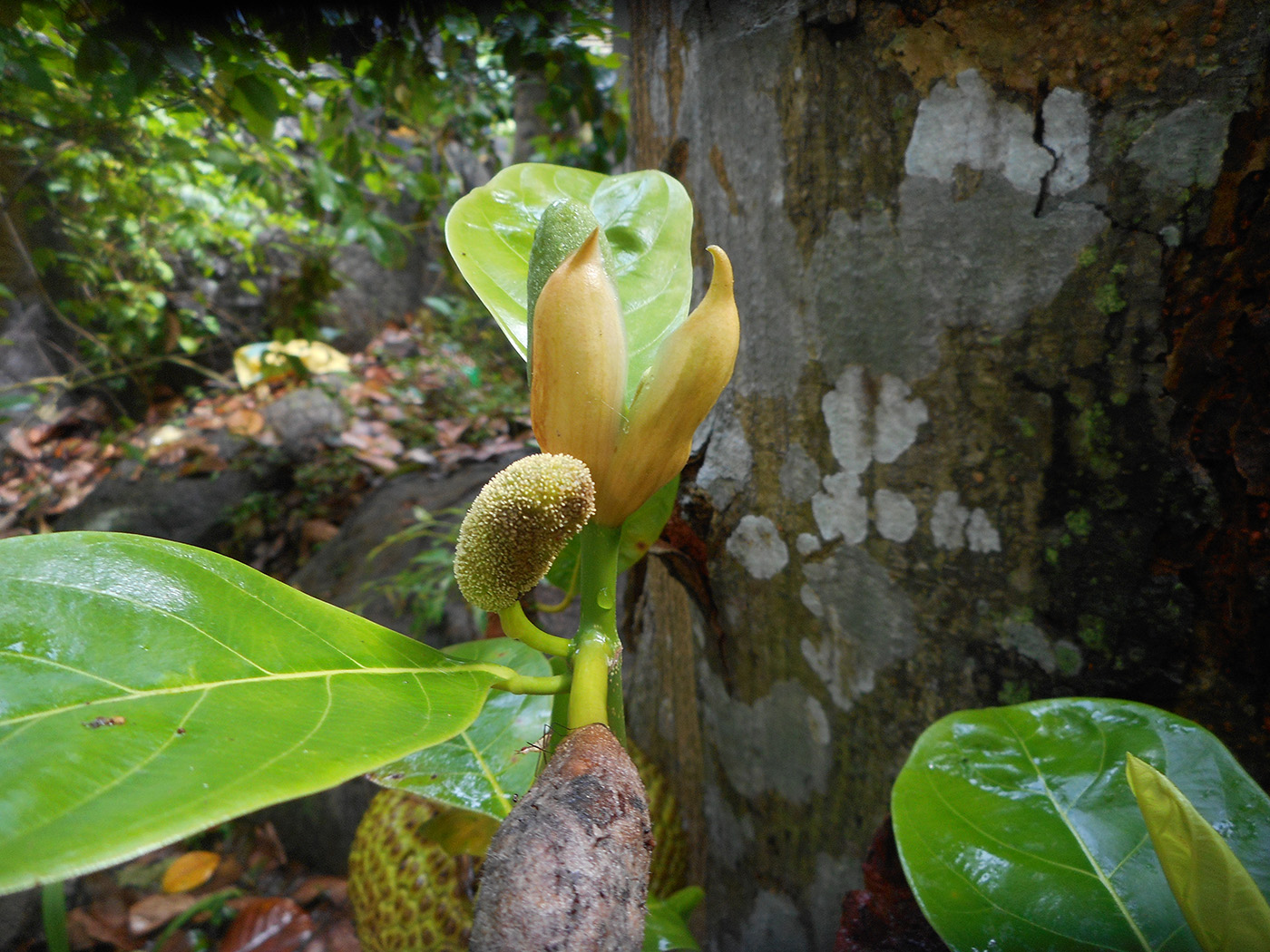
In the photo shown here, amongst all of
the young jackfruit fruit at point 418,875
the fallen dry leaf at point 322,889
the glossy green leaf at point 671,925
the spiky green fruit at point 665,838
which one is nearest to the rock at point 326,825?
the fallen dry leaf at point 322,889

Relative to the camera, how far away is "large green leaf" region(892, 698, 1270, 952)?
0.45 m

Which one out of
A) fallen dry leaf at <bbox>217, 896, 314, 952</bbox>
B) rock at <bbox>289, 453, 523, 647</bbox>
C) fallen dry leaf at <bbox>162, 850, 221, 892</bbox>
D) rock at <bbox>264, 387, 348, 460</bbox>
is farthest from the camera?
rock at <bbox>264, 387, 348, 460</bbox>

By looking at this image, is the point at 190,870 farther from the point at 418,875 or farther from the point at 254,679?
the point at 254,679

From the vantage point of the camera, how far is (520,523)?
31 centimetres

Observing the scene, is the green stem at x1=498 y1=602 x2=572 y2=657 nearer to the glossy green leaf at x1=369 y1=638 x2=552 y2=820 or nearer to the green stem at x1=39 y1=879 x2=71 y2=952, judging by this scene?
the glossy green leaf at x1=369 y1=638 x2=552 y2=820

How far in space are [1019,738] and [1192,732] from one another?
4.2 inches

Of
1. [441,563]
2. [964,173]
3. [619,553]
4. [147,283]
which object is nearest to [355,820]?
[441,563]

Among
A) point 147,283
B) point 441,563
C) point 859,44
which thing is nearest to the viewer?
point 859,44

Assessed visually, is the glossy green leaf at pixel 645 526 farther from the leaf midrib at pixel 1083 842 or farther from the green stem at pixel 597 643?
the leaf midrib at pixel 1083 842

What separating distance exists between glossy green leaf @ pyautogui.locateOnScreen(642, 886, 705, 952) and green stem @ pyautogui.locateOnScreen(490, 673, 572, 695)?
1.02ft

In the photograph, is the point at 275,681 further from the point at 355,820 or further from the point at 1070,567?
the point at 355,820

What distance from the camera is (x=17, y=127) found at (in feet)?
5.51

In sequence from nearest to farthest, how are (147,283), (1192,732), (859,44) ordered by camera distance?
(1192,732)
(859,44)
(147,283)

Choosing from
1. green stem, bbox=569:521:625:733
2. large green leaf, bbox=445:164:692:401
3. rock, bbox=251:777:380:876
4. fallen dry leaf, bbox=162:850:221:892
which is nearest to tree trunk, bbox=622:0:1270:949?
large green leaf, bbox=445:164:692:401
